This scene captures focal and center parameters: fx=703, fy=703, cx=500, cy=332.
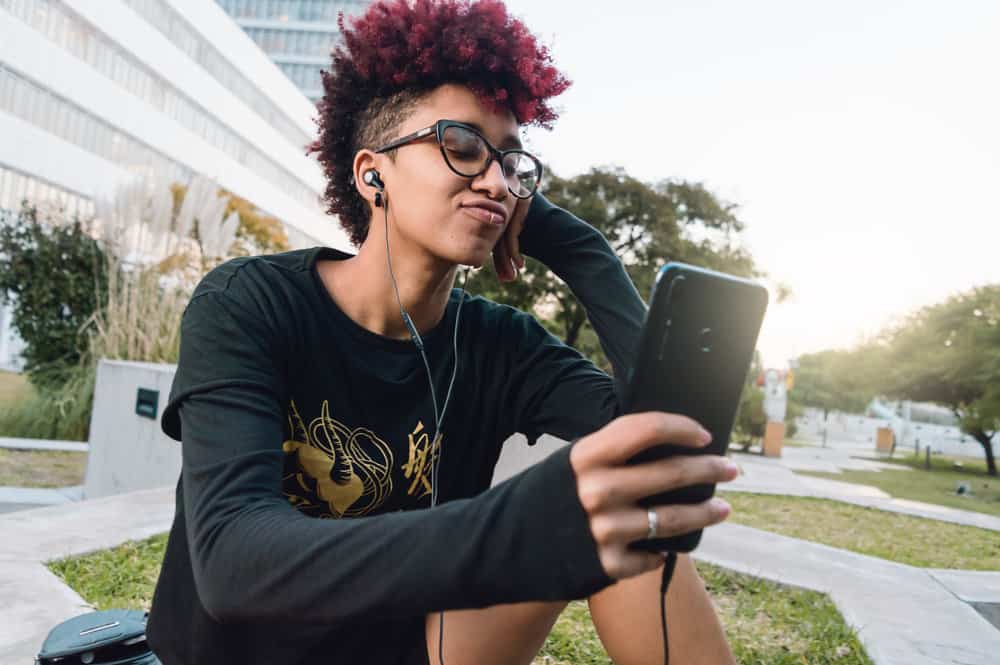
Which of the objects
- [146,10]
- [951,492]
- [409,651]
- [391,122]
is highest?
[146,10]

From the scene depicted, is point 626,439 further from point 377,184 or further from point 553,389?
point 377,184

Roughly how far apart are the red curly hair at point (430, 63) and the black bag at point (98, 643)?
1.25 metres

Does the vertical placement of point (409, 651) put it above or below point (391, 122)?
below

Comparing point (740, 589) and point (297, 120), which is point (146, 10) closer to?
point (297, 120)

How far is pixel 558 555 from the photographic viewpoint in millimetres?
632

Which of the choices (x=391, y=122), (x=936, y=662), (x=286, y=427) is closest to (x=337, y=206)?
(x=391, y=122)

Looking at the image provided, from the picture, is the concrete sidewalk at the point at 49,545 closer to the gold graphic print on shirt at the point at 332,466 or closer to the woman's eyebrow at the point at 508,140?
the gold graphic print on shirt at the point at 332,466

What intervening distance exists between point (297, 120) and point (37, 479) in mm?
44596

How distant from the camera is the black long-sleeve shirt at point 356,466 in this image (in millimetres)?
651

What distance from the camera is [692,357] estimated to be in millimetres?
710

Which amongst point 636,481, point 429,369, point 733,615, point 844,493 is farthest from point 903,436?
point 636,481

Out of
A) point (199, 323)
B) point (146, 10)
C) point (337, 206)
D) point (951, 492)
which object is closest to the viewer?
point (199, 323)

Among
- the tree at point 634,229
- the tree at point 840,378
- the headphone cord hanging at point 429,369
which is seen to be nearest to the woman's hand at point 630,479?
the headphone cord hanging at point 429,369

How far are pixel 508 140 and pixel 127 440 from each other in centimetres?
464
